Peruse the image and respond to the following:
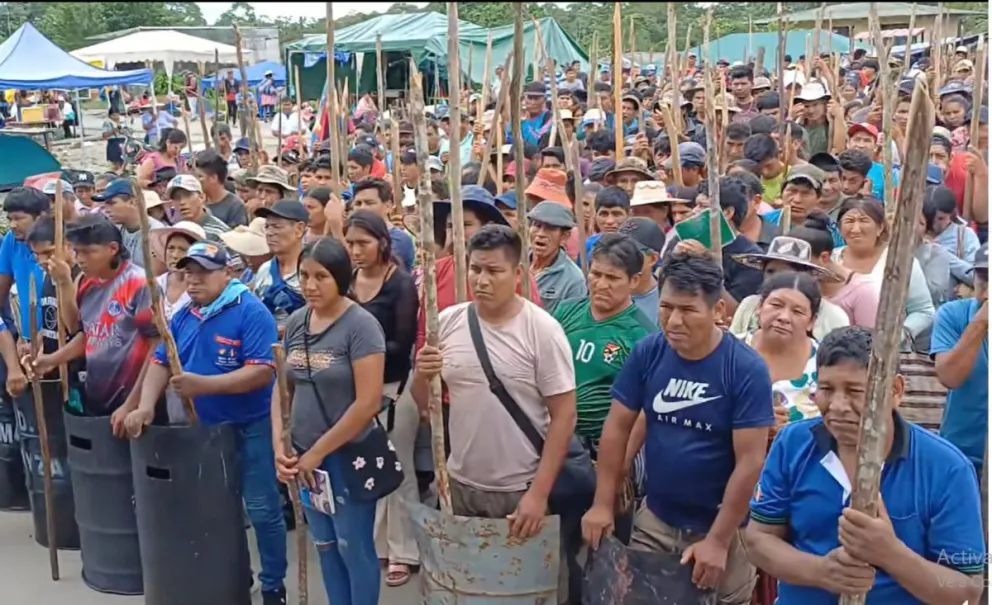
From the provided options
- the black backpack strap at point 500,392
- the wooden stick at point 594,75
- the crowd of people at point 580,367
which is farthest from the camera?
the wooden stick at point 594,75

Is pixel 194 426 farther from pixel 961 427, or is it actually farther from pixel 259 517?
pixel 961 427

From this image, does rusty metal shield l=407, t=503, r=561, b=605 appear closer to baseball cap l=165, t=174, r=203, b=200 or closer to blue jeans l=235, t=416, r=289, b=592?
blue jeans l=235, t=416, r=289, b=592

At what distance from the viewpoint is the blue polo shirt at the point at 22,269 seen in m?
5.25

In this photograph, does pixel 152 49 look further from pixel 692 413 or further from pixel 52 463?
pixel 692 413

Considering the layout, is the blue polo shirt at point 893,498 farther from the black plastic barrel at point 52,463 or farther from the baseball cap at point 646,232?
the black plastic barrel at point 52,463

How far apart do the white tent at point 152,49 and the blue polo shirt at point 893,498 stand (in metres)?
19.4

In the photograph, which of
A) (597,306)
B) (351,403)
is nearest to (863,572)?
(597,306)

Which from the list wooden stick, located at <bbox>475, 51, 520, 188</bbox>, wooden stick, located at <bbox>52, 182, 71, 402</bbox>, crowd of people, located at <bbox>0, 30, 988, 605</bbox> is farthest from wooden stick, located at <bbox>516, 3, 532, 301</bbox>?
wooden stick, located at <bbox>52, 182, 71, 402</bbox>

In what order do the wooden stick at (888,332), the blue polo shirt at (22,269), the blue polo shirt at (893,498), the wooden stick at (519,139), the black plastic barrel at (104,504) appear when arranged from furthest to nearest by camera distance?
the blue polo shirt at (22,269) → the black plastic barrel at (104,504) → the wooden stick at (519,139) → the blue polo shirt at (893,498) → the wooden stick at (888,332)

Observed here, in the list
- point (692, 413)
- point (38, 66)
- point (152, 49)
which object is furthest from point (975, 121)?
point (152, 49)

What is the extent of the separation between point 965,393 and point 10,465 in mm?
4739

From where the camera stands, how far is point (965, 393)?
11.2 feet

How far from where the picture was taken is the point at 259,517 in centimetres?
418

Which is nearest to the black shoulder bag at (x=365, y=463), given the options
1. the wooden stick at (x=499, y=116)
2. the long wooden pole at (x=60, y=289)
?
the long wooden pole at (x=60, y=289)
